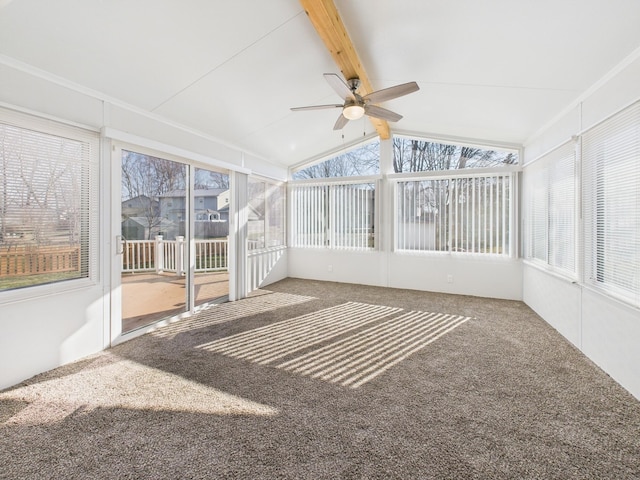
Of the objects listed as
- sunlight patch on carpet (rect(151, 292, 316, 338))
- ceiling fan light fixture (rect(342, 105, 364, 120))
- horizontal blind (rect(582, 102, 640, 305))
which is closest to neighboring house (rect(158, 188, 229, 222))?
sunlight patch on carpet (rect(151, 292, 316, 338))

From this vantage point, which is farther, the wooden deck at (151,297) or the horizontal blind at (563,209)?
the wooden deck at (151,297)

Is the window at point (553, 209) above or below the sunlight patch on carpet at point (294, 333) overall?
above

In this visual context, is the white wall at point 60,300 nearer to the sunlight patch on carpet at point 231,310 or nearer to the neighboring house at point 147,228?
the neighboring house at point 147,228

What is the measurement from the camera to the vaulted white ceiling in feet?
7.02

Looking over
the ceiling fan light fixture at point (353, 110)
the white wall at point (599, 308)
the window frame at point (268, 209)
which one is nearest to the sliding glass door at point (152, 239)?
the window frame at point (268, 209)

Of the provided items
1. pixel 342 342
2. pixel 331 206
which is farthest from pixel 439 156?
pixel 342 342

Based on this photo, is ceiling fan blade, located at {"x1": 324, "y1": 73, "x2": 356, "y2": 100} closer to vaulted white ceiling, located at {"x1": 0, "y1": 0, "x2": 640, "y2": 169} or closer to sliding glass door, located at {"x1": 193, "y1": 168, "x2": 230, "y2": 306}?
vaulted white ceiling, located at {"x1": 0, "y1": 0, "x2": 640, "y2": 169}

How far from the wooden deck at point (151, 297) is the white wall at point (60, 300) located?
1.01ft

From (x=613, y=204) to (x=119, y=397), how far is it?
4109 mm

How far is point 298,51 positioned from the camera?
10.1 feet

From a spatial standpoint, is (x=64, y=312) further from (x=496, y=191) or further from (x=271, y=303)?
(x=496, y=191)

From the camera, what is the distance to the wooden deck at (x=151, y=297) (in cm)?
327

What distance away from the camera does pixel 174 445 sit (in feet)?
5.52

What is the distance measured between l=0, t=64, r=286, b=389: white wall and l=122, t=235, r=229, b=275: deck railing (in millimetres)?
A: 299
